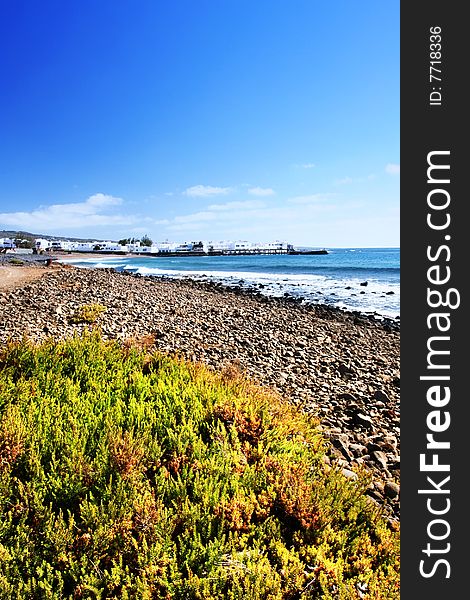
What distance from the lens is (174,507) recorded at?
3.49 meters

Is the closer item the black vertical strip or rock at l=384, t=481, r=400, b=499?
the black vertical strip

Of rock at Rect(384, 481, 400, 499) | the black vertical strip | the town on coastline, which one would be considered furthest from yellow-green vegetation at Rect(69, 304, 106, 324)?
the town on coastline

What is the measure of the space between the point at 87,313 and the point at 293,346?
6.54m

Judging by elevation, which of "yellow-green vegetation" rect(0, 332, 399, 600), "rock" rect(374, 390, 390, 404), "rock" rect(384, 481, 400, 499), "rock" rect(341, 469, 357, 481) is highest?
"yellow-green vegetation" rect(0, 332, 399, 600)

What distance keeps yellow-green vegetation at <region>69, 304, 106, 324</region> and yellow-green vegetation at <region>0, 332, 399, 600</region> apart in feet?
22.2

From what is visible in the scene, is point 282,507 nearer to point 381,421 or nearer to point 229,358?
point 381,421

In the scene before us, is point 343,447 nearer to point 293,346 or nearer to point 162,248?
point 293,346

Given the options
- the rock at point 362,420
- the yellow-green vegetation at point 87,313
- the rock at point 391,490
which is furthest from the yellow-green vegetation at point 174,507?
the yellow-green vegetation at point 87,313

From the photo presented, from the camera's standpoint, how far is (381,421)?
7387 millimetres

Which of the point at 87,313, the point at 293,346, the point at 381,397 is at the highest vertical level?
the point at 87,313

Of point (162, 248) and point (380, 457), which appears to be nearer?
point (380, 457)

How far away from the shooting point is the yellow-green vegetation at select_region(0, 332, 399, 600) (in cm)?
287

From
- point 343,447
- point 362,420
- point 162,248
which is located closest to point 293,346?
point 362,420

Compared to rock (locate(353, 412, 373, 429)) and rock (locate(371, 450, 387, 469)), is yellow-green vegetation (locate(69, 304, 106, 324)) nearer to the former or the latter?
rock (locate(353, 412, 373, 429))
